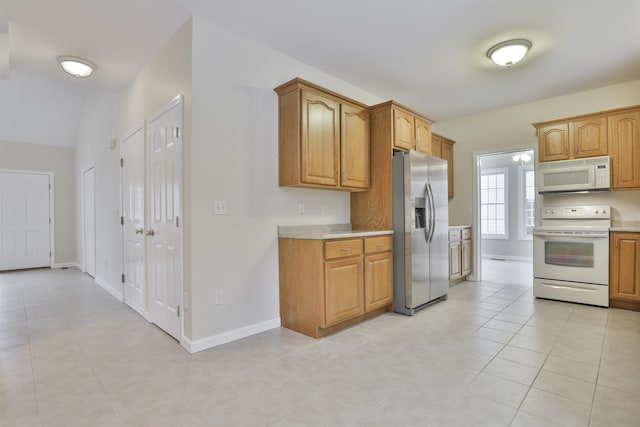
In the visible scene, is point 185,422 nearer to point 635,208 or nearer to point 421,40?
point 421,40

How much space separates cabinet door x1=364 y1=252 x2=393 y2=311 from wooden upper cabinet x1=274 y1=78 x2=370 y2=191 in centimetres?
86

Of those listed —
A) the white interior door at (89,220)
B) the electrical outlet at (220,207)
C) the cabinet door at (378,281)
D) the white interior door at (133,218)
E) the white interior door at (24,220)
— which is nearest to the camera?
the electrical outlet at (220,207)

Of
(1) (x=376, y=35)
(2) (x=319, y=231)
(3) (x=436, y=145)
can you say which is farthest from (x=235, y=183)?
(3) (x=436, y=145)

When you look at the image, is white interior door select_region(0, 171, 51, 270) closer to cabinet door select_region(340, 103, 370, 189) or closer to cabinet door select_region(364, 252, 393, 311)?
cabinet door select_region(340, 103, 370, 189)

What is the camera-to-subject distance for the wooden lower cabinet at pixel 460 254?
4.88 m

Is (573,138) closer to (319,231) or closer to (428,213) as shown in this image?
(428,213)

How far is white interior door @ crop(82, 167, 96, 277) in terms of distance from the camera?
18.7 ft

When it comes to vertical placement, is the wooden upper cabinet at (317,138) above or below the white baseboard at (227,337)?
above

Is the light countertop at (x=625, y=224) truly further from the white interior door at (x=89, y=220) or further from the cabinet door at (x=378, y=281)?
the white interior door at (x=89, y=220)

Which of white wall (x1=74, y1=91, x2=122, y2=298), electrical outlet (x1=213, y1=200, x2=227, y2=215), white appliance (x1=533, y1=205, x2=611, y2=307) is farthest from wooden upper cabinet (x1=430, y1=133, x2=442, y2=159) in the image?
white wall (x1=74, y1=91, x2=122, y2=298)

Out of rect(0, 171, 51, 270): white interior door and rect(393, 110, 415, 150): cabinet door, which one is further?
rect(0, 171, 51, 270): white interior door

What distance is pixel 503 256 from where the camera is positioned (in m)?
8.07

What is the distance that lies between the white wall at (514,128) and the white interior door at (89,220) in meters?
6.22

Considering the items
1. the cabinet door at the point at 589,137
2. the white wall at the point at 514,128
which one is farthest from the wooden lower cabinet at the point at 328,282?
the cabinet door at the point at 589,137
